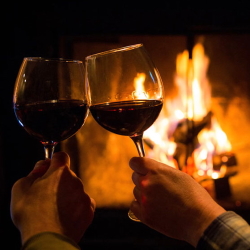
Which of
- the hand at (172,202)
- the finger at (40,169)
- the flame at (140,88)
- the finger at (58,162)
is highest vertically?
the flame at (140,88)

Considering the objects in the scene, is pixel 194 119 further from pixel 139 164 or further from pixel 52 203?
pixel 52 203

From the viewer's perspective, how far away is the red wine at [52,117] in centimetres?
76

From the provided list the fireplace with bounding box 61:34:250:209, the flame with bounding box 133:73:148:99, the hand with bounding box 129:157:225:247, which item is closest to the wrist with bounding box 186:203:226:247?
the hand with bounding box 129:157:225:247

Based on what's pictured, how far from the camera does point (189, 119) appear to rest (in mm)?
1883

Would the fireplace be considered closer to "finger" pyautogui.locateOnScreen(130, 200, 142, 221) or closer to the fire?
the fire

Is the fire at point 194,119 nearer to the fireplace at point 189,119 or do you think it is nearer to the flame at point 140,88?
the fireplace at point 189,119

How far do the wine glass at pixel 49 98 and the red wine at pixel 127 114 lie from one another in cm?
5

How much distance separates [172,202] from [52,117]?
298mm

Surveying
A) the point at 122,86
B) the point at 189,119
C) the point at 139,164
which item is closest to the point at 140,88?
the point at 122,86

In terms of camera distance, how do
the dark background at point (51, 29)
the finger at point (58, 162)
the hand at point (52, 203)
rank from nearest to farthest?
the hand at point (52, 203), the finger at point (58, 162), the dark background at point (51, 29)

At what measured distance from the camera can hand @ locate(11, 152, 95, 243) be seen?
68 centimetres

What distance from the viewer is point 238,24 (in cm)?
179

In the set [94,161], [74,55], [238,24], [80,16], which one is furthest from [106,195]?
[238,24]

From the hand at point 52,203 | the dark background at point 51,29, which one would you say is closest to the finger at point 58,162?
the hand at point 52,203
